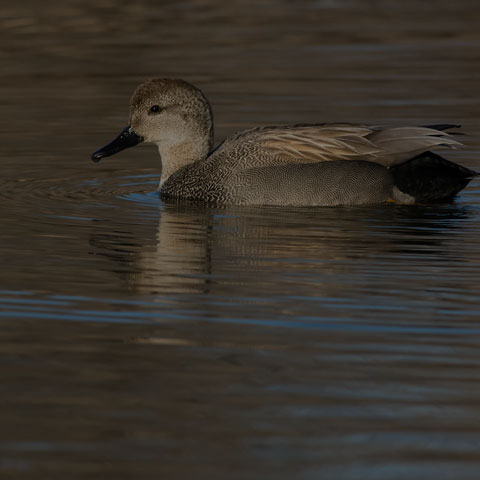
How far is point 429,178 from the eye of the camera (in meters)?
10.6

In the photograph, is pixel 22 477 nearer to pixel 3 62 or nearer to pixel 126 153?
pixel 126 153

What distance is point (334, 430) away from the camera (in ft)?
18.1

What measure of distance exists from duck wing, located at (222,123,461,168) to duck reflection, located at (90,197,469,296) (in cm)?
39

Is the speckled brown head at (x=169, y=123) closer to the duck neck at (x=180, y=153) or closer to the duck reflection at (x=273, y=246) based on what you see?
the duck neck at (x=180, y=153)

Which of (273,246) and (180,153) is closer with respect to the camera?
(273,246)

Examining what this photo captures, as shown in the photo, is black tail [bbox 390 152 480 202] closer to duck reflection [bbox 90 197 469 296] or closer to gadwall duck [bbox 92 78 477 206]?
gadwall duck [bbox 92 78 477 206]

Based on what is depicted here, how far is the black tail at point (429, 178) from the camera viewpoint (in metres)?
10.6

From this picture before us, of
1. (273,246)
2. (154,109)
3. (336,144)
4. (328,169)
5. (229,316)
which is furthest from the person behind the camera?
(154,109)

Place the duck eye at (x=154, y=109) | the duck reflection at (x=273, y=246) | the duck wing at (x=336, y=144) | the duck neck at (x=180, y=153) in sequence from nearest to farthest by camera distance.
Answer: the duck reflection at (x=273, y=246) < the duck wing at (x=336, y=144) < the duck eye at (x=154, y=109) < the duck neck at (x=180, y=153)

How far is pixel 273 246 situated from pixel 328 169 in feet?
5.39

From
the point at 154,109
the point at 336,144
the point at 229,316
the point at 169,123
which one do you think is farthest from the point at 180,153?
the point at 229,316

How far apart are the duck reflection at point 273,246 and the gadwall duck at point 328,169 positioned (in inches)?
5.1

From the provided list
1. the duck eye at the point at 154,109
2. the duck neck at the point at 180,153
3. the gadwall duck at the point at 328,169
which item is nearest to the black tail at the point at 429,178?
the gadwall duck at the point at 328,169

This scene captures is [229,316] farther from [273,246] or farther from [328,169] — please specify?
[328,169]
